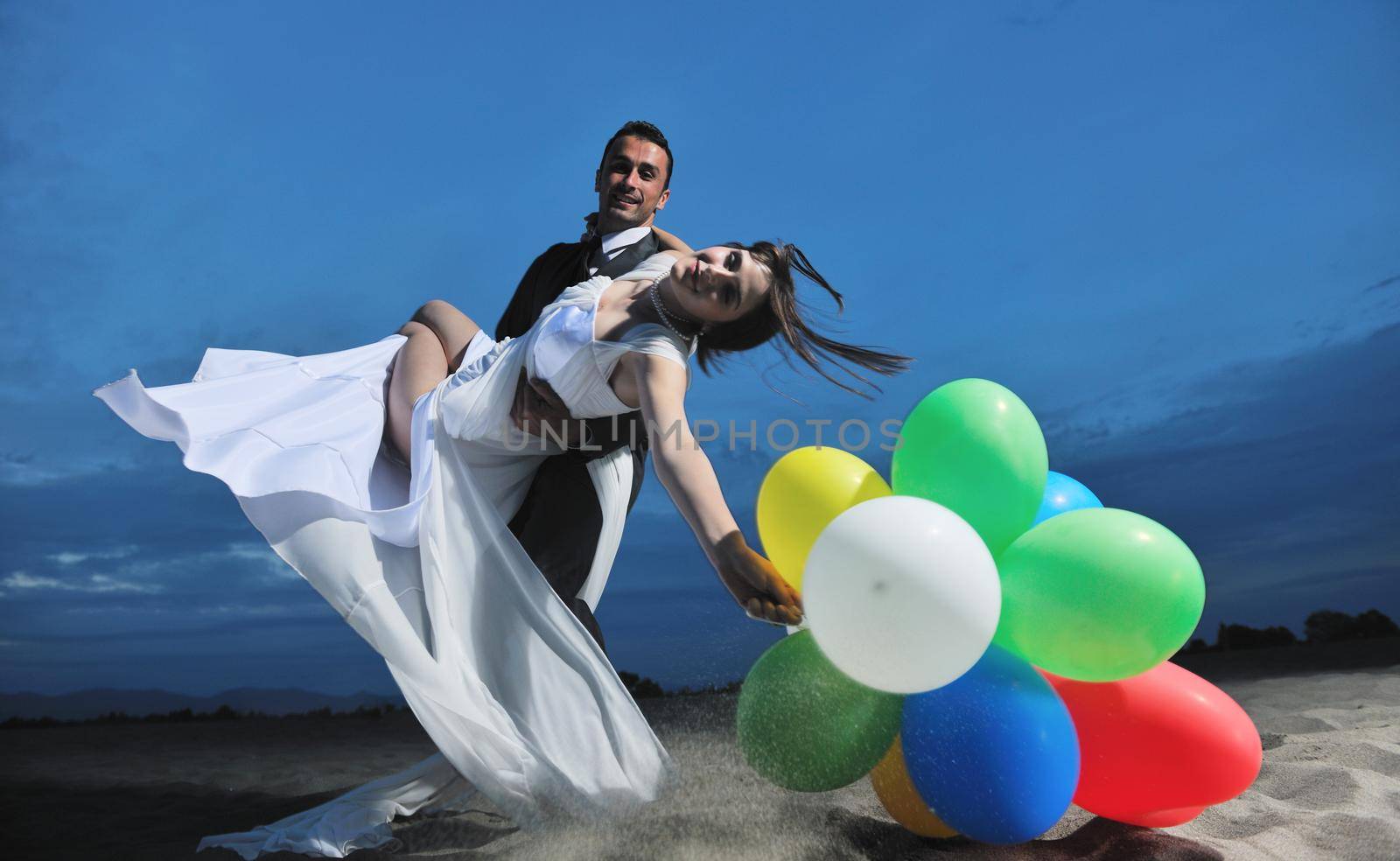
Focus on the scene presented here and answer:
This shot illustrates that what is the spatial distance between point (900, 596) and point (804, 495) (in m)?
0.65

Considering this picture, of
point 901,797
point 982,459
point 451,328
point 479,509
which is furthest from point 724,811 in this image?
point 451,328

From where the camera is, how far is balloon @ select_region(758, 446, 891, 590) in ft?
8.17

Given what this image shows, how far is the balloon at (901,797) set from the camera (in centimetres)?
239

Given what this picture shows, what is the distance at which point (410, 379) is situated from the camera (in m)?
3.00

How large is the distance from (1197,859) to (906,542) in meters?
1.30

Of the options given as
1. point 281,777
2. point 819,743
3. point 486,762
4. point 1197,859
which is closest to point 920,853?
point 819,743

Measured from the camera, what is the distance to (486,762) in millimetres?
2479

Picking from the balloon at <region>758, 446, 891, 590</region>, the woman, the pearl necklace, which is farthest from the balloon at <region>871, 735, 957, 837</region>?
the pearl necklace

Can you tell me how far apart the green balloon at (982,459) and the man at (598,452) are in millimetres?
1057

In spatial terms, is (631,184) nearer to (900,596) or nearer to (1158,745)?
(900,596)

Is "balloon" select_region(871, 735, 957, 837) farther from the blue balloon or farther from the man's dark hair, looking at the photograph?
the man's dark hair

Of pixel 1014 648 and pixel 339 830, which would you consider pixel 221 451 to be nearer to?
pixel 339 830

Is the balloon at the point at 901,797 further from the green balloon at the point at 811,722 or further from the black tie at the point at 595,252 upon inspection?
the black tie at the point at 595,252

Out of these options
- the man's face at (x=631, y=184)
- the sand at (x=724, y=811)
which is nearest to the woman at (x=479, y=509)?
the sand at (x=724, y=811)
